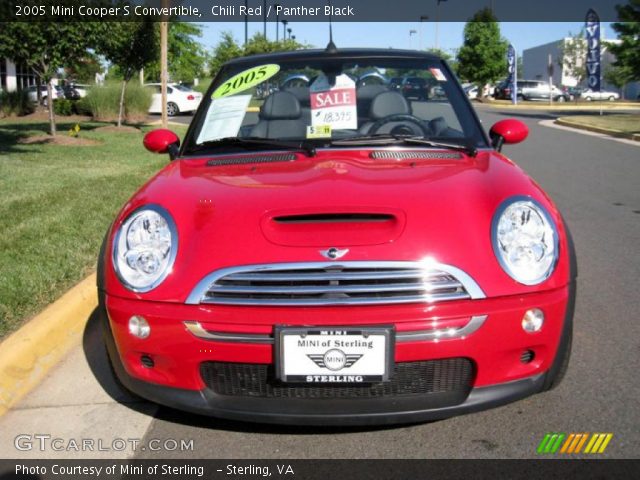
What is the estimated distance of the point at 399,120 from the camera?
3.82 metres

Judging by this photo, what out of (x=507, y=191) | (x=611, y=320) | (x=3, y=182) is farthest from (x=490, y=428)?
(x=3, y=182)

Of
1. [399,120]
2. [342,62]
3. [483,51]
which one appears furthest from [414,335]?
[483,51]

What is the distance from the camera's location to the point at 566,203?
26.5ft

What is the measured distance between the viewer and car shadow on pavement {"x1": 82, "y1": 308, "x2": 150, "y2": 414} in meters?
3.19

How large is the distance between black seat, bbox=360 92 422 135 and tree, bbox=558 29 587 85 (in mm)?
72481

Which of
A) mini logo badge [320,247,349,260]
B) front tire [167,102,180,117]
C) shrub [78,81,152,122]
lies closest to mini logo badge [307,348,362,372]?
mini logo badge [320,247,349,260]

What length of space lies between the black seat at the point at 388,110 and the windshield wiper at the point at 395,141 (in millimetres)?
208

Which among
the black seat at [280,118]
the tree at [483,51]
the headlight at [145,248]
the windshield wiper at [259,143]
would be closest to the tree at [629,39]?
the black seat at [280,118]

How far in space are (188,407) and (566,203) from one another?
6427 millimetres

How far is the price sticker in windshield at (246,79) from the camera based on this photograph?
160 inches

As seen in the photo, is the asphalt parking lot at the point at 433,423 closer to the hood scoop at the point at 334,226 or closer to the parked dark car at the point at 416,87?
the hood scoop at the point at 334,226

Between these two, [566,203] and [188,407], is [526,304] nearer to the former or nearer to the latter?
[188,407]

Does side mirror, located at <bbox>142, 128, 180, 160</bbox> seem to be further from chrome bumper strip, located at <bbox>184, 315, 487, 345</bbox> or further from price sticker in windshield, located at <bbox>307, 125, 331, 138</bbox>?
chrome bumper strip, located at <bbox>184, 315, 487, 345</bbox>

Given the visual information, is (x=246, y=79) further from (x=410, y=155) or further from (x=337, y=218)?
(x=337, y=218)
